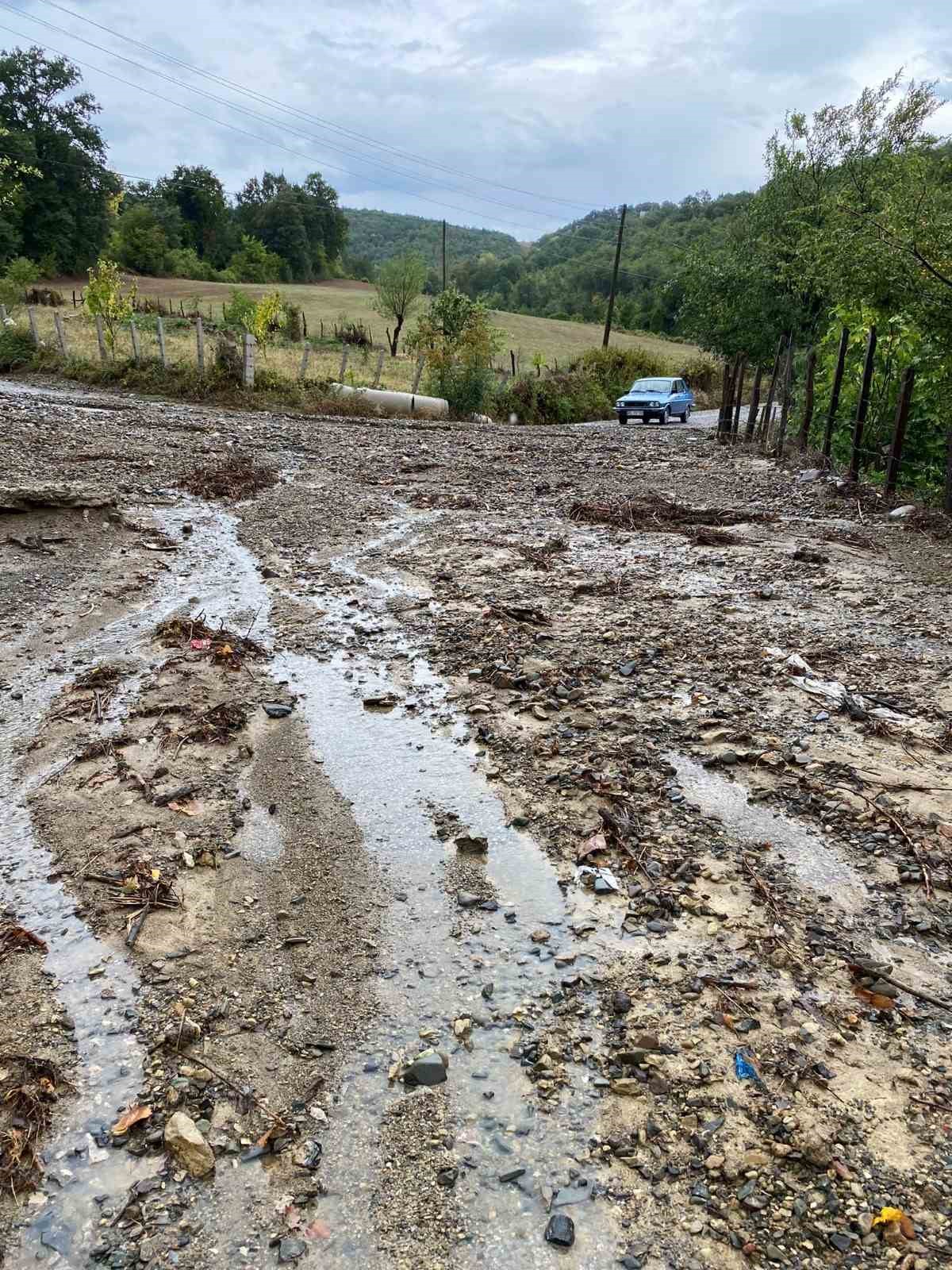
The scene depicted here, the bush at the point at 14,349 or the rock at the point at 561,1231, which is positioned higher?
the bush at the point at 14,349

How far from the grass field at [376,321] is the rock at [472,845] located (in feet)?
142

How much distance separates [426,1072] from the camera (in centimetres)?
278

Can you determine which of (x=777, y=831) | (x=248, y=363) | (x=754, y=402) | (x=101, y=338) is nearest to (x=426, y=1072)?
(x=777, y=831)

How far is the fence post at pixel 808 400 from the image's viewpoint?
607 inches

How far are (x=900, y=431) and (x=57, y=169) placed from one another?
2988 inches

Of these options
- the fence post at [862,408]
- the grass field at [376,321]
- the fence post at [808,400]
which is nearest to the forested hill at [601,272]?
the grass field at [376,321]

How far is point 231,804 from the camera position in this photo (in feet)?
14.5

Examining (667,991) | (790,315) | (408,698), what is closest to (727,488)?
(790,315)

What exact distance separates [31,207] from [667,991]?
78.9m

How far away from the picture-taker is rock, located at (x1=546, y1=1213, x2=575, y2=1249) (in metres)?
2.23

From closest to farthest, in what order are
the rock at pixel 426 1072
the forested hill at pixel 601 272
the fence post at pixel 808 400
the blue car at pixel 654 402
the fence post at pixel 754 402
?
the rock at pixel 426 1072, the fence post at pixel 808 400, the fence post at pixel 754 402, the blue car at pixel 654 402, the forested hill at pixel 601 272

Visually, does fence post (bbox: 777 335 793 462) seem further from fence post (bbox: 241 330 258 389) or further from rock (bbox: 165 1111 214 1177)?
rock (bbox: 165 1111 214 1177)

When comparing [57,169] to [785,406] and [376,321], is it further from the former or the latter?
[785,406]

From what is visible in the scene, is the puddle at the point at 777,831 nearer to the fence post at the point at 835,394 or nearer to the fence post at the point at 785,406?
the fence post at the point at 835,394
